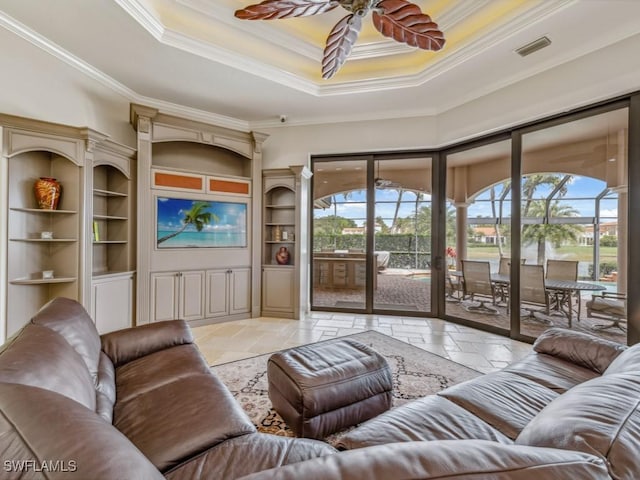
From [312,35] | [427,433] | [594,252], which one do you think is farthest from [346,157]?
[427,433]

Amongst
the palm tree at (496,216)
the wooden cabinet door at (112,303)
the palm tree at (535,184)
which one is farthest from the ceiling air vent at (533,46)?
the wooden cabinet door at (112,303)

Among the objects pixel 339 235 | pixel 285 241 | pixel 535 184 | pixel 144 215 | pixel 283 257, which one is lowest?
pixel 283 257

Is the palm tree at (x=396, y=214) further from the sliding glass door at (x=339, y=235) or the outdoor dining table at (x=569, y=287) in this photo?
the outdoor dining table at (x=569, y=287)

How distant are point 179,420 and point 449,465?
117 centimetres

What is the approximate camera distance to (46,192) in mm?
3057

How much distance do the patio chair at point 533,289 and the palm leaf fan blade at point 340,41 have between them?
3.31 metres

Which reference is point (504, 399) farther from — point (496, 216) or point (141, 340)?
point (496, 216)

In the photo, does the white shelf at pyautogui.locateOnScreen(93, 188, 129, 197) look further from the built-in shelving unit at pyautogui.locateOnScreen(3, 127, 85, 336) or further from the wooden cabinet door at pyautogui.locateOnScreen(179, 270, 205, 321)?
the wooden cabinet door at pyautogui.locateOnScreen(179, 270, 205, 321)

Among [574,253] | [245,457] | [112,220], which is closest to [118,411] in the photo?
[245,457]

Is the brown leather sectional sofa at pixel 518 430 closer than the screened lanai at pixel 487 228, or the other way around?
the brown leather sectional sofa at pixel 518 430

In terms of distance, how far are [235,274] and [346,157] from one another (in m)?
2.64

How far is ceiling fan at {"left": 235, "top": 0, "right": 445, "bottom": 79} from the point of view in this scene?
2.07m

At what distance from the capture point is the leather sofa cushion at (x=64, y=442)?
0.59 meters

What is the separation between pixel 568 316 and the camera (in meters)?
3.52
